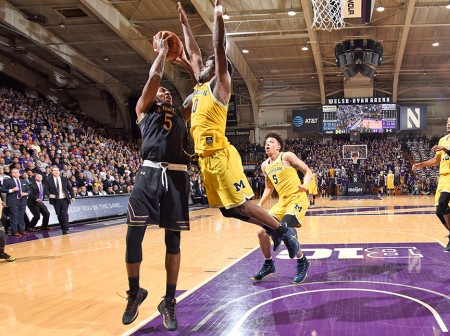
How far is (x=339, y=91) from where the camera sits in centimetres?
3167

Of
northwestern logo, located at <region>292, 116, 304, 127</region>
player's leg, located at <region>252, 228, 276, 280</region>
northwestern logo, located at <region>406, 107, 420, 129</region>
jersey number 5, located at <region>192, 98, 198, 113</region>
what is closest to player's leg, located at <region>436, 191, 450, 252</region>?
player's leg, located at <region>252, 228, 276, 280</region>

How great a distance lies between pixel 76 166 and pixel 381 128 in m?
20.2

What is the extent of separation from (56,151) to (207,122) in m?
14.1

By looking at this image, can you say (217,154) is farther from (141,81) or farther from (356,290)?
(141,81)

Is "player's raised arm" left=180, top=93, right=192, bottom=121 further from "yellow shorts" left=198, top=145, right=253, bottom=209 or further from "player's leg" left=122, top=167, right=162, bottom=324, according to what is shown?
"player's leg" left=122, top=167, right=162, bottom=324

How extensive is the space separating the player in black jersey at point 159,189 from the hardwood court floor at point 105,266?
401 millimetres

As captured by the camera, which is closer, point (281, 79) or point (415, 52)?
point (415, 52)

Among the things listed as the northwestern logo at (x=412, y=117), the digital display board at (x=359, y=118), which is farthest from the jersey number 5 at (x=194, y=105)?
the northwestern logo at (x=412, y=117)

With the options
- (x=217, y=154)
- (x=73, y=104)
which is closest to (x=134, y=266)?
(x=217, y=154)

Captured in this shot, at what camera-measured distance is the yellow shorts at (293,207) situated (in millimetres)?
5648

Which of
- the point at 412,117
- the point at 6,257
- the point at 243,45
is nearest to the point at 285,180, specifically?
the point at 6,257

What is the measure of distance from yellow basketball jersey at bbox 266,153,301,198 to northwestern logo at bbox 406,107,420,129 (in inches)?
1038

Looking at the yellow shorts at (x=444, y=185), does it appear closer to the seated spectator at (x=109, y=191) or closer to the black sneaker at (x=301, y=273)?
the black sneaker at (x=301, y=273)

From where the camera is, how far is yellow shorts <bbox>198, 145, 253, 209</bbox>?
157 inches
